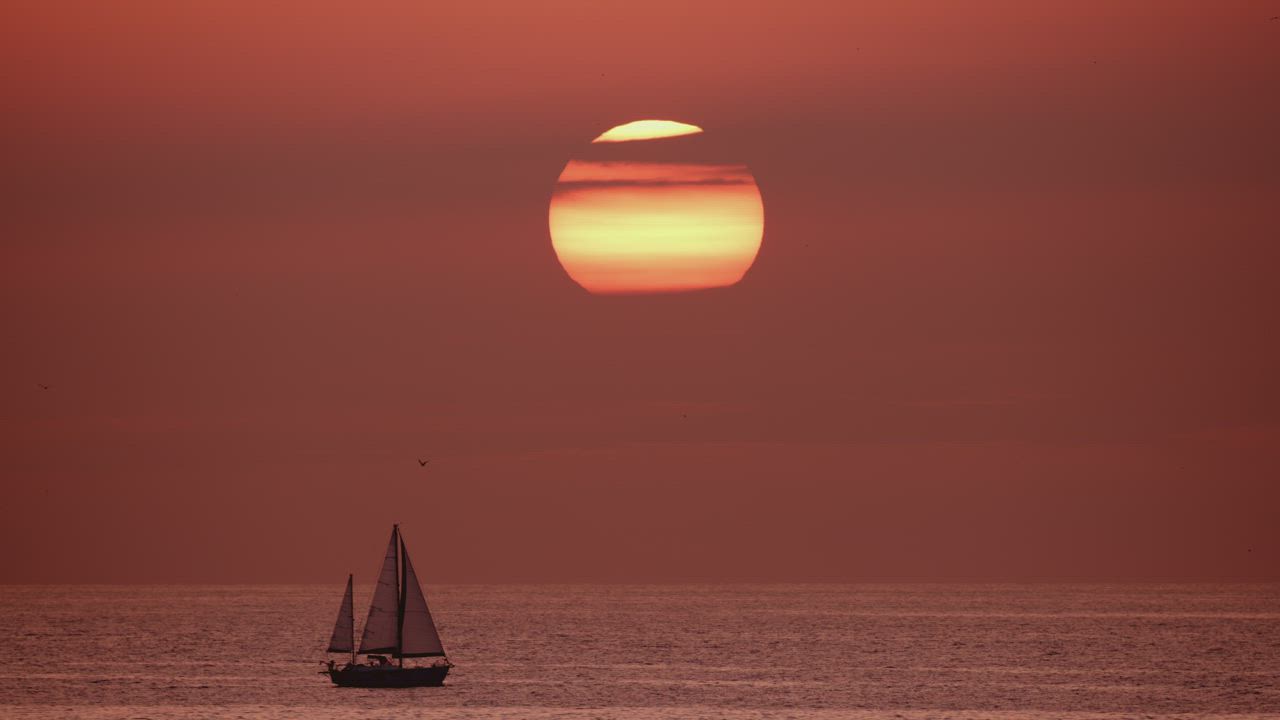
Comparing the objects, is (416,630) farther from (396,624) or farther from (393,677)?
(393,677)

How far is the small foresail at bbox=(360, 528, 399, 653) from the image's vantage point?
119500mm

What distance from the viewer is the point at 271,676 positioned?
498 ft

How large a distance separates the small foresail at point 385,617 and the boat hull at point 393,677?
3.98 meters

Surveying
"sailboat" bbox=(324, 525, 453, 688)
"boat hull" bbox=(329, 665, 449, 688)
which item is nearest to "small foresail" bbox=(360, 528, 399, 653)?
"sailboat" bbox=(324, 525, 453, 688)

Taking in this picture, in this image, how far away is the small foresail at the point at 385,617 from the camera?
392 feet

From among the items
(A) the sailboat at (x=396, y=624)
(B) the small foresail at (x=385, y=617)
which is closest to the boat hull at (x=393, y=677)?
(A) the sailboat at (x=396, y=624)

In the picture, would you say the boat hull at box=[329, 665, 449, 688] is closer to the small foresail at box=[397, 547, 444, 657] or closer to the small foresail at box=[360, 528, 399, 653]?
the small foresail at box=[397, 547, 444, 657]

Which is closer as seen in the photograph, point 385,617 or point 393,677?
point 385,617

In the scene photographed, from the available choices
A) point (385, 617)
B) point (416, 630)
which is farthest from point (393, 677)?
point (385, 617)

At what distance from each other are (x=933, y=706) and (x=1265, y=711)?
868 inches

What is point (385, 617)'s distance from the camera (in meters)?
120

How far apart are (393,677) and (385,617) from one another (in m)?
7.62

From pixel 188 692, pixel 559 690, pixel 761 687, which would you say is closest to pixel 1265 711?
pixel 761 687

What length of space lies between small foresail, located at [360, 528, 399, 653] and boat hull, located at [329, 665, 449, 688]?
3984 mm
